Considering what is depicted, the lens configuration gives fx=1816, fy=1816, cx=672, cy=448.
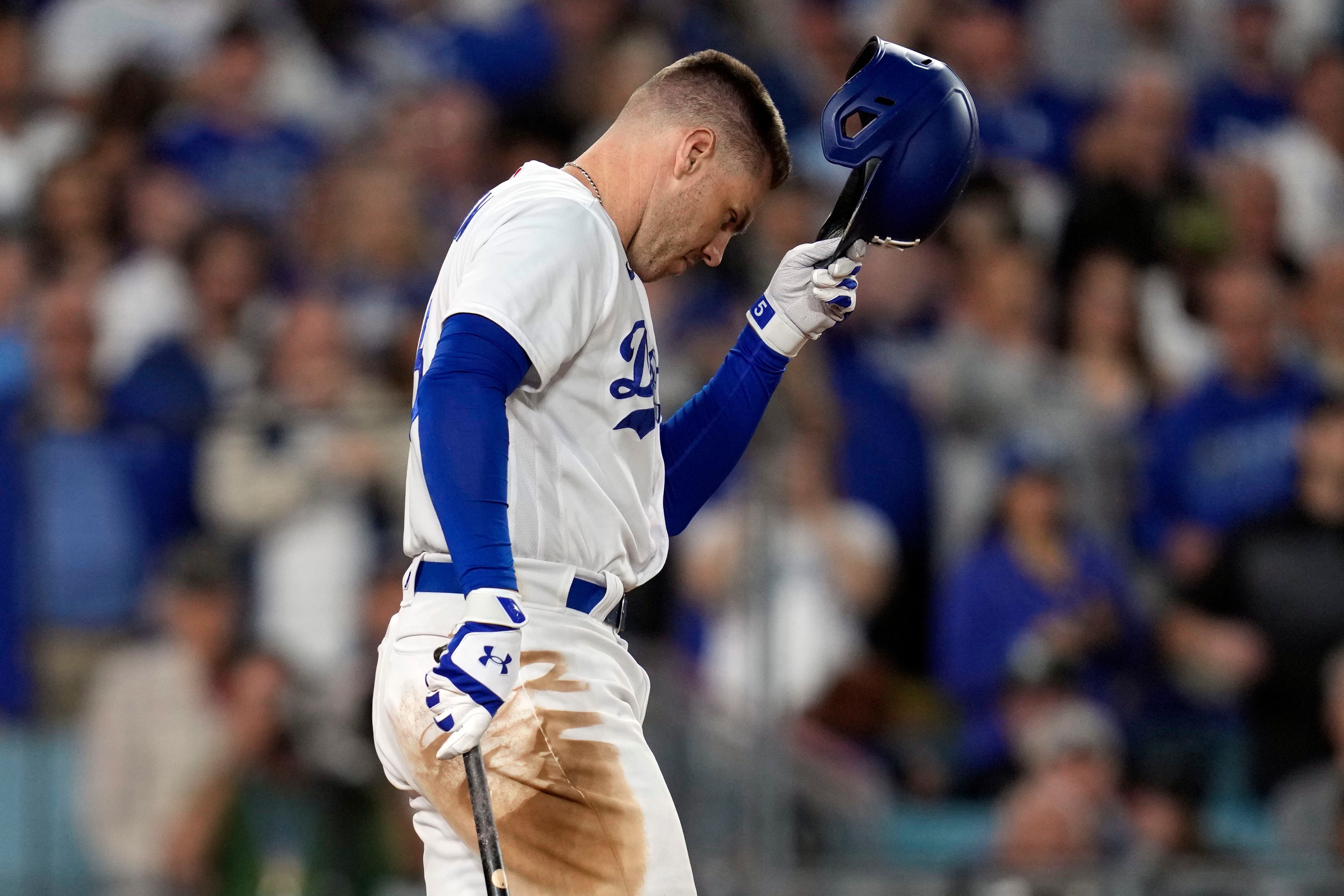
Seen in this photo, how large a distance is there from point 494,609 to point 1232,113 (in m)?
6.70

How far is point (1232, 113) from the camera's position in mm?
8438

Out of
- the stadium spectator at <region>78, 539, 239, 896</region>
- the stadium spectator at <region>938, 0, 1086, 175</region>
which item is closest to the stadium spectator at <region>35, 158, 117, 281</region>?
the stadium spectator at <region>78, 539, 239, 896</region>

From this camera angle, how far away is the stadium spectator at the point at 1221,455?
6297 millimetres

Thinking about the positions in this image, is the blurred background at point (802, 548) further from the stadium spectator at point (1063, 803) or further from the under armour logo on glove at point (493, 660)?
the under armour logo on glove at point (493, 660)

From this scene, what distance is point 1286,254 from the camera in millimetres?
7598

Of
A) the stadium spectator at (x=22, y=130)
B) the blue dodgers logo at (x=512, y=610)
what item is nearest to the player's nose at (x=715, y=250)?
the blue dodgers logo at (x=512, y=610)

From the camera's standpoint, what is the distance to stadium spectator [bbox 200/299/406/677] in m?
5.48

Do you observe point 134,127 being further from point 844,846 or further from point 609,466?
point 609,466

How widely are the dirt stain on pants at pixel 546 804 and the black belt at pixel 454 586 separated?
0.13m

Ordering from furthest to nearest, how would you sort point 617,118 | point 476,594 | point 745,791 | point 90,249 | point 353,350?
point 90,249 → point 353,350 → point 745,791 → point 617,118 → point 476,594

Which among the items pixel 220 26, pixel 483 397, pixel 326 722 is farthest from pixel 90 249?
pixel 483 397

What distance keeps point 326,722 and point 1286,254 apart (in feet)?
14.8

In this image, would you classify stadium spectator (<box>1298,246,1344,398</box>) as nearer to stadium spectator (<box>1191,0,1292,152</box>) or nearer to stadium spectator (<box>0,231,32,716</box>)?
stadium spectator (<box>1191,0,1292,152</box>)

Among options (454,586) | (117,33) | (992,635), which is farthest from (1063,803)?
(117,33)
